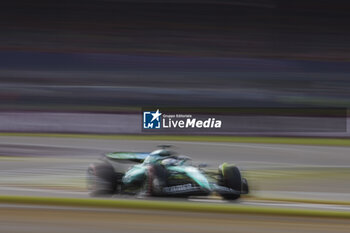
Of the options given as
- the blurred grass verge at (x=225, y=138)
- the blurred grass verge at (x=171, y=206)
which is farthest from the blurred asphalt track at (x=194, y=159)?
the blurred grass verge at (x=171, y=206)

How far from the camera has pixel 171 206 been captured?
6.93 m

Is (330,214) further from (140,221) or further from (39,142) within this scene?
(39,142)

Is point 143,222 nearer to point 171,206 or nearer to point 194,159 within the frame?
point 171,206

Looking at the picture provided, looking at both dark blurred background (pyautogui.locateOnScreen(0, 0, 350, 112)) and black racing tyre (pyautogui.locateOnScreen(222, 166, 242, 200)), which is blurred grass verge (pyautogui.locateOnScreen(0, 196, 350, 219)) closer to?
black racing tyre (pyautogui.locateOnScreen(222, 166, 242, 200))

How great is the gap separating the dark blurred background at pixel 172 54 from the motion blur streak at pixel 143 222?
9.18 m

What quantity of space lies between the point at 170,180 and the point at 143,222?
144cm

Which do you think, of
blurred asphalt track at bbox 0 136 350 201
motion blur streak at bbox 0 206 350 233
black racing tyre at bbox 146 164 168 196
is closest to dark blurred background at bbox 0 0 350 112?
blurred asphalt track at bbox 0 136 350 201

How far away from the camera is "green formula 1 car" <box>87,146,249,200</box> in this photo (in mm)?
7344

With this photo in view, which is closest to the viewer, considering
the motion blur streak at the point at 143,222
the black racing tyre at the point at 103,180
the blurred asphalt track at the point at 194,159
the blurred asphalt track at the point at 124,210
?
the motion blur streak at the point at 143,222

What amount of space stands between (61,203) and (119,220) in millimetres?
1271

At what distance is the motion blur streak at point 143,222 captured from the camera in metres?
5.73

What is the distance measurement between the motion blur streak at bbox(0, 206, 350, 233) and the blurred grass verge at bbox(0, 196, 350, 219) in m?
0.24

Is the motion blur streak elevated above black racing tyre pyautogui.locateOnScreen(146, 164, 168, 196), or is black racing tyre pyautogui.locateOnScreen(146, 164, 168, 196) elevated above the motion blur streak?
black racing tyre pyautogui.locateOnScreen(146, 164, 168, 196)

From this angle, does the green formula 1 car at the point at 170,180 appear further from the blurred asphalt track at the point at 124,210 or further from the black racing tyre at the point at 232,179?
the blurred asphalt track at the point at 124,210
